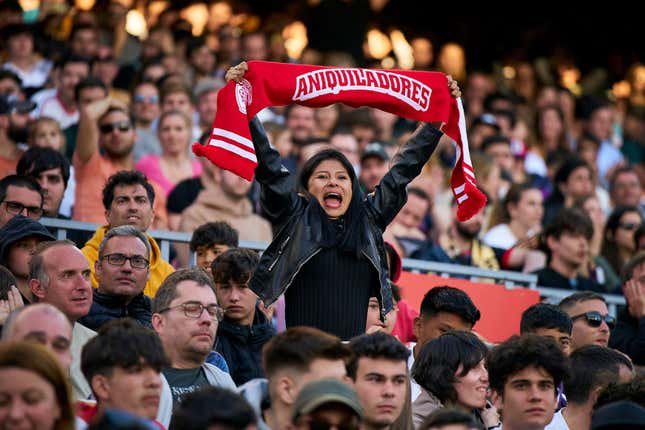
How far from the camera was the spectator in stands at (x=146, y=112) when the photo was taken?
634 inches

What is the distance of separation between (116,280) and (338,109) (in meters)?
8.29

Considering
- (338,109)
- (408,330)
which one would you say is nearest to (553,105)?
(338,109)

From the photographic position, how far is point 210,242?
12039 millimetres

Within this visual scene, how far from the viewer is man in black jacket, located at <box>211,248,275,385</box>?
11078 mm

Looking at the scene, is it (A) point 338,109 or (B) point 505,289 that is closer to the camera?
(B) point 505,289

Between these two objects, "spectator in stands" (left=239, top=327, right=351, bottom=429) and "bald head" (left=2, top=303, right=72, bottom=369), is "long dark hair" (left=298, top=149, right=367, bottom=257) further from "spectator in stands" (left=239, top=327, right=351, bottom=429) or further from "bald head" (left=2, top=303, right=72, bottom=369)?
"bald head" (left=2, top=303, right=72, bottom=369)

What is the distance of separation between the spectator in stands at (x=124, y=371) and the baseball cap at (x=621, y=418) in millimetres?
2211

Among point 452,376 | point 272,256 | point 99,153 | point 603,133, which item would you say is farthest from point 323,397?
point 603,133

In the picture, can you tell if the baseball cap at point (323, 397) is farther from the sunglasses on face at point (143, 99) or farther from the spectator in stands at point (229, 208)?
the sunglasses on face at point (143, 99)

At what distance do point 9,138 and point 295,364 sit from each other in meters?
6.57

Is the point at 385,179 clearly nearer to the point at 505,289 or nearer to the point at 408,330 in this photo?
the point at 408,330

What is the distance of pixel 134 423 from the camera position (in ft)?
23.0

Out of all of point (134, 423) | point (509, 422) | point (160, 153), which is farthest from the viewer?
point (160, 153)

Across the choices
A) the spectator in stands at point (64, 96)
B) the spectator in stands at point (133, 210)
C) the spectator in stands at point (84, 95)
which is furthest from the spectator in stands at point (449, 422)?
the spectator in stands at point (64, 96)
